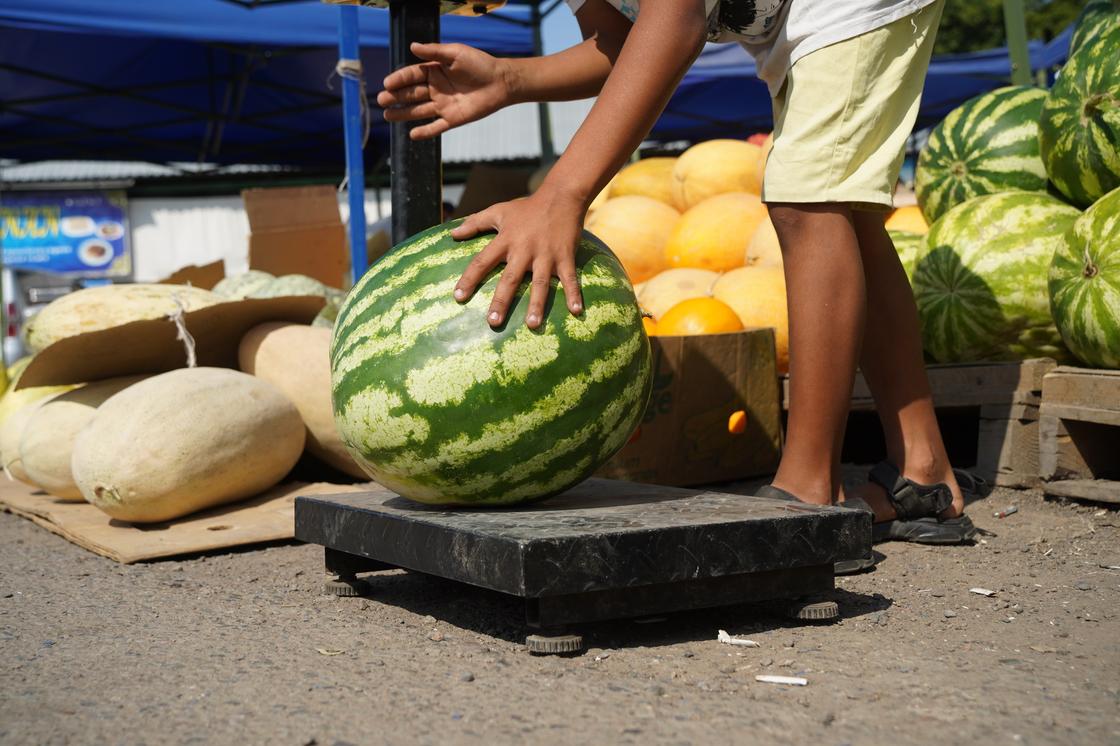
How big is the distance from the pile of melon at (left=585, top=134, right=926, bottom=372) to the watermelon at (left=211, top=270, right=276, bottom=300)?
1.69 metres

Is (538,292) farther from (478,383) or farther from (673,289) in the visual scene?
(673,289)

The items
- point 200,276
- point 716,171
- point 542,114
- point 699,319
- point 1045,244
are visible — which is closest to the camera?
point 1045,244

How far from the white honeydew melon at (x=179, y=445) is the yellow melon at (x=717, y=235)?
7.02 feet

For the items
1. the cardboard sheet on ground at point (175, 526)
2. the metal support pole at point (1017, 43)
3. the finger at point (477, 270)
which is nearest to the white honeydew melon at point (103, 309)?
the cardboard sheet on ground at point (175, 526)

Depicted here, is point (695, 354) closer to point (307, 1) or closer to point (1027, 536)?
point (1027, 536)

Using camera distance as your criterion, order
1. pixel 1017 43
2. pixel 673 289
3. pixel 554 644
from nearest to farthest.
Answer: pixel 554 644 < pixel 673 289 < pixel 1017 43

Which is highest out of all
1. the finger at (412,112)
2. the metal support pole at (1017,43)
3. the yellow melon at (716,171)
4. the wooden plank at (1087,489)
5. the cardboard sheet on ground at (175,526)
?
the metal support pole at (1017,43)

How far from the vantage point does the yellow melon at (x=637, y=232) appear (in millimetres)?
5367

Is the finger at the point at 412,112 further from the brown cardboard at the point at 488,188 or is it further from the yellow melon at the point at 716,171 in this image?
the brown cardboard at the point at 488,188

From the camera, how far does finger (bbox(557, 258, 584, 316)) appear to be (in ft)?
6.84

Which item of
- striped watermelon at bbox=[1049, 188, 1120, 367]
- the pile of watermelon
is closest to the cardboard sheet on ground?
the pile of watermelon

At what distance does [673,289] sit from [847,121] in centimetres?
206

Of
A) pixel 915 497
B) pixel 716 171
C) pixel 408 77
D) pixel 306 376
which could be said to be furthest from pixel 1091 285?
pixel 716 171

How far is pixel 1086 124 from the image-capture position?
3555 mm
